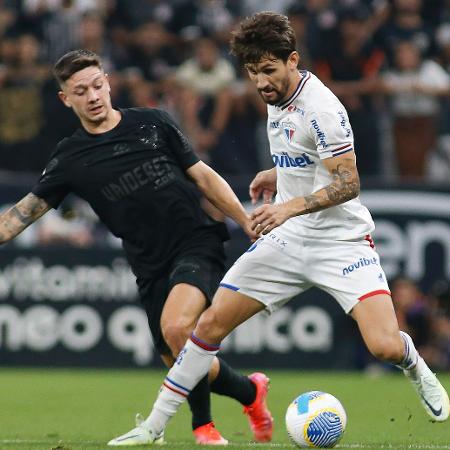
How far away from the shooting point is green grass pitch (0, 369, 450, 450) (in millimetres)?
7977

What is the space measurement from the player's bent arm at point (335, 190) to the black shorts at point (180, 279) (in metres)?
1.19

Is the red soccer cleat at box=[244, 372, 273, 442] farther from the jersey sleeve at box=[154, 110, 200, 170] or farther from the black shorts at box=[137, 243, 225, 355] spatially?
the jersey sleeve at box=[154, 110, 200, 170]

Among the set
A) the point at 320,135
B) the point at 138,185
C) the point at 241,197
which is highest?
the point at 320,135

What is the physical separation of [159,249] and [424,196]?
7.77m

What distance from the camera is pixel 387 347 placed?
7094 millimetres

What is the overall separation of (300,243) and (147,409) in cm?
390

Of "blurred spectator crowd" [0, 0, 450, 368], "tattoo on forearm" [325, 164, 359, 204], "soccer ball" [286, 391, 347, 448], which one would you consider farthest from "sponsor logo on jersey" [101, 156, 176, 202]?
"blurred spectator crowd" [0, 0, 450, 368]

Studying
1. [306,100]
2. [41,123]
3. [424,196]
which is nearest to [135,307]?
[41,123]

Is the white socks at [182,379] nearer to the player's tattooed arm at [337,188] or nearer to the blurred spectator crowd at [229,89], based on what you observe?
the player's tattooed arm at [337,188]

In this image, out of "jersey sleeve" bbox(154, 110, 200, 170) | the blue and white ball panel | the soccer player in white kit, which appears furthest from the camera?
"jersey sleeve" bbox(154, 110, 200, 170)

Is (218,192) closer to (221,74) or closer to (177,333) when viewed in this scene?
(177,333)

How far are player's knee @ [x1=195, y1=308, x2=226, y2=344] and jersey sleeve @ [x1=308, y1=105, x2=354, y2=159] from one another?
3.84 feet

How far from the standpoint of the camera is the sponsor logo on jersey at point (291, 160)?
7.34 meters

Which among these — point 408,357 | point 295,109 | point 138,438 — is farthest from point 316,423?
point 295,109
